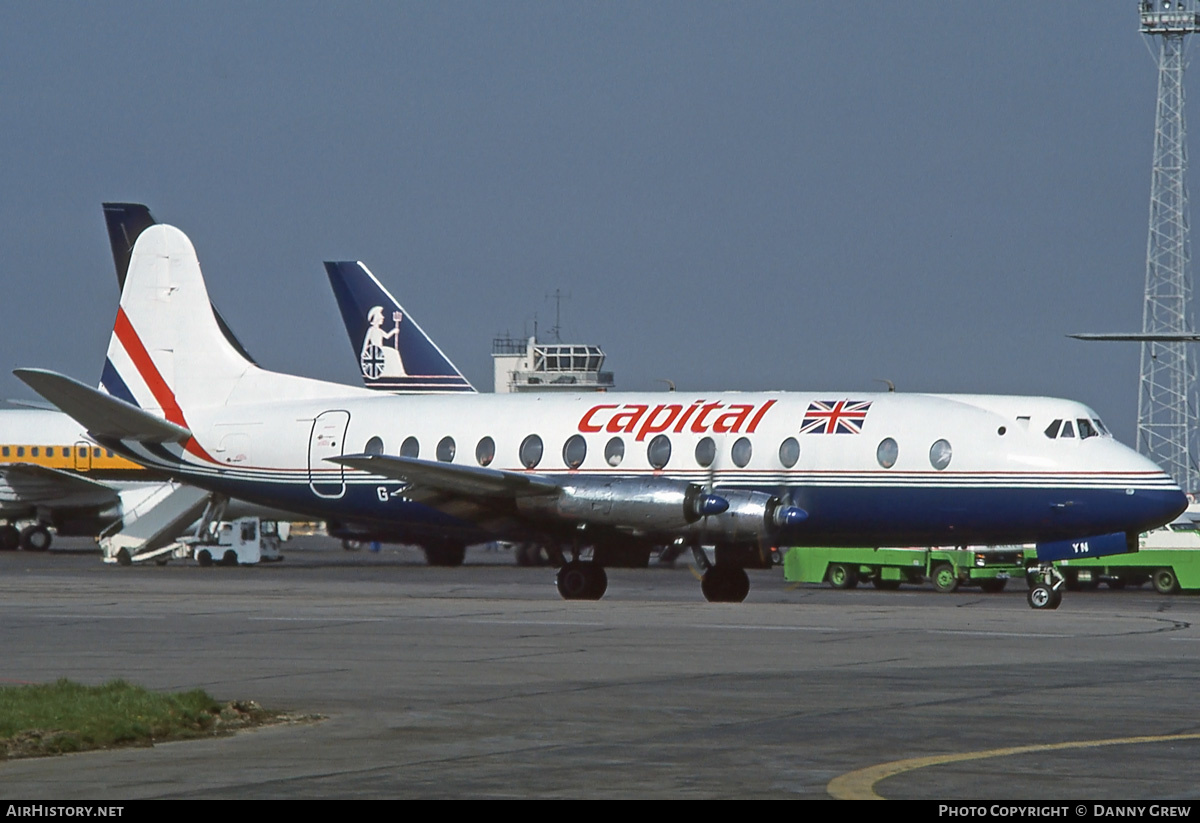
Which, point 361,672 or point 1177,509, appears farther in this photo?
point 1177,509

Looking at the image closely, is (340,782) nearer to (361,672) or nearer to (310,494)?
(361,672)

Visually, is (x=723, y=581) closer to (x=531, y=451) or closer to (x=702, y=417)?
(x=702, y=417)

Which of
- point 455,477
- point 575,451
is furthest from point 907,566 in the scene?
point 455,477

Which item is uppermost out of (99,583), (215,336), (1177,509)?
(215,336)

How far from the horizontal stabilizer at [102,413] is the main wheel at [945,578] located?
1789 cm

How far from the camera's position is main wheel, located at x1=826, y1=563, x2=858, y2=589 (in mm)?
41750

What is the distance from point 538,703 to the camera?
14.7m

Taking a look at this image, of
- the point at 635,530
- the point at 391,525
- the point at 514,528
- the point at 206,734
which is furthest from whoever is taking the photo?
the point at 391,525

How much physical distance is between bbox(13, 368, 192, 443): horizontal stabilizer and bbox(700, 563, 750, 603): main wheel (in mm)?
12324

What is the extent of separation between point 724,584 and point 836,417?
3969 millimetres

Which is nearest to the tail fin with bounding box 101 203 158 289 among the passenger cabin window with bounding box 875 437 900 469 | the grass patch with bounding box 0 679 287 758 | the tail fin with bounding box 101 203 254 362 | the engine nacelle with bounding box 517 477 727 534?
the tail fin with bounding box 101 203 254 362

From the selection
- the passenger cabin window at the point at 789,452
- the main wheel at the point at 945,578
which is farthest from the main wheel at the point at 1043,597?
the main wheel at the point at 945,578
